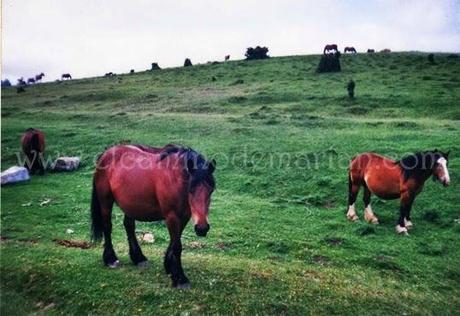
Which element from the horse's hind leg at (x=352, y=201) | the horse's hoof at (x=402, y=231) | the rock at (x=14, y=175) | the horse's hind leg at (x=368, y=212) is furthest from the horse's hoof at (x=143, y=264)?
the rock at (x=14, y=175)

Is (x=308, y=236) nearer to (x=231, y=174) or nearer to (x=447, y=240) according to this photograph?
(x=447, y=240)

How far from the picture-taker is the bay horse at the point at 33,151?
21594 mm

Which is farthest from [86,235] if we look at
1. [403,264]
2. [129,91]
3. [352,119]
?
[129,91]

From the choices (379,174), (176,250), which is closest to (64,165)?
(379,174)

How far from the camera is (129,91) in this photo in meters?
52.1

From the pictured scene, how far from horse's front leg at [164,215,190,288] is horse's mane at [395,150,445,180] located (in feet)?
27.0

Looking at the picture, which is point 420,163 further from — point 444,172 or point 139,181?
point 139,181

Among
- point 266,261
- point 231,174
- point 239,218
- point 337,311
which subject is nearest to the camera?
point 337,311

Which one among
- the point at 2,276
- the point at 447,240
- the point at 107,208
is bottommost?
the point at 447,240

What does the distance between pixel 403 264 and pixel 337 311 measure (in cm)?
366

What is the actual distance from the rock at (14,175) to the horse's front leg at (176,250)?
→ 1358cm

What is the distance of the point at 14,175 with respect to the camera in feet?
64.6

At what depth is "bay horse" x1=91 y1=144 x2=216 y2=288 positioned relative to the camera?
7773 mm

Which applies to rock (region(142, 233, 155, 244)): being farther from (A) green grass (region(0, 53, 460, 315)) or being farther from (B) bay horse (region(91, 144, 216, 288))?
(B) bay horse (region(91, 144, 216, 288))
